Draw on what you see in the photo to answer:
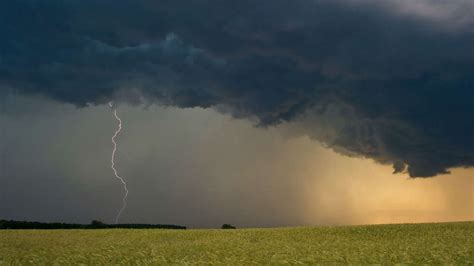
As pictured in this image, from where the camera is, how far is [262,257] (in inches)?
1250

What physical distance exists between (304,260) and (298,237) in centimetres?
2408

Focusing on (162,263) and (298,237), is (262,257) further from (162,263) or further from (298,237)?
(298,237)

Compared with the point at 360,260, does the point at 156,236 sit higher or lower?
higher

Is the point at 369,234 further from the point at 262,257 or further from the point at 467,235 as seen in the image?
the point at 262,257

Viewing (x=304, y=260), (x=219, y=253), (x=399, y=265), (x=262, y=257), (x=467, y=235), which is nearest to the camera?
(x=399, y=265)

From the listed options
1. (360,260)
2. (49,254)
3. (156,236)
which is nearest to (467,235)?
(360,260)

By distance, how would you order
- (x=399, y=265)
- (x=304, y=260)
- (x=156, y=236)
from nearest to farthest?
(x=399, y=265)
(x=304, y=260)
(x=156, y=236)

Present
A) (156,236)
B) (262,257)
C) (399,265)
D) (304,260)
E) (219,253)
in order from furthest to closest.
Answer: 1. (156,236)
2. (219,253)
3. (262,257)
4. (304,260)
5. (399,265)

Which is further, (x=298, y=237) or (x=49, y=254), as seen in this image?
(x=298, y=237)

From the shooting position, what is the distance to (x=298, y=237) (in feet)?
171

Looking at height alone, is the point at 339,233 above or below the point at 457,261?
above

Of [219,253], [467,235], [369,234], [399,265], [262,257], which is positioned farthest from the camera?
[369,234]

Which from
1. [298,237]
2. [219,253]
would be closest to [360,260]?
[219,253]

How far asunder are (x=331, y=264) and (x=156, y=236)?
117 ft
